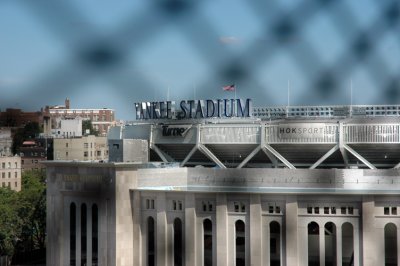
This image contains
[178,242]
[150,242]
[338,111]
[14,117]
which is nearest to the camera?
[14,117]

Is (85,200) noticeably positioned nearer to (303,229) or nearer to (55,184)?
(55,184)

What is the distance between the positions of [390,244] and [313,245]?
6.42ft

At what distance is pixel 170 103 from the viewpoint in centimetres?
2486

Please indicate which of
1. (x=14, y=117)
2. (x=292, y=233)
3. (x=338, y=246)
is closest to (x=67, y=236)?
(x=292, y=233)

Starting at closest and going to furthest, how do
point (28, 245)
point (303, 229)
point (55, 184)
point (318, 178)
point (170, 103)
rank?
point (303, 229) < point (318, 178) < point (55, 184) < point (170, 103) < point (28, 245)

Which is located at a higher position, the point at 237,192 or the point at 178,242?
the point at 237,192

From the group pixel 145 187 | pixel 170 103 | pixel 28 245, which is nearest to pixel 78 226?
pixel 145 187

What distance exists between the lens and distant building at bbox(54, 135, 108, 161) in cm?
Result: 4181

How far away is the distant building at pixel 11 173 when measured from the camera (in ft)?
152

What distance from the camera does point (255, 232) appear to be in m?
19.4

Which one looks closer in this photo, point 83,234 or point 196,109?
point 83,234

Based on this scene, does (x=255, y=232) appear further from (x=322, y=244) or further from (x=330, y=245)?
(x=330, y=245)

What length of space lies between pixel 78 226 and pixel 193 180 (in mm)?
3726

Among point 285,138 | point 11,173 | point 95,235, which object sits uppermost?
point 285,138
